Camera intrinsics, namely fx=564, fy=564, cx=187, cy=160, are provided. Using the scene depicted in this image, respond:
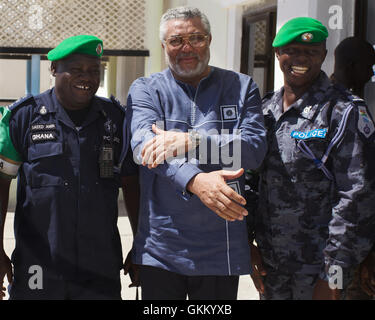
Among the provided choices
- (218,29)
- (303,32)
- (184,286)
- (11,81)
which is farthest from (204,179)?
(11,81)

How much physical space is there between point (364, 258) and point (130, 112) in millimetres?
1165

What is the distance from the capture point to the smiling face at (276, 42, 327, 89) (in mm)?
2516

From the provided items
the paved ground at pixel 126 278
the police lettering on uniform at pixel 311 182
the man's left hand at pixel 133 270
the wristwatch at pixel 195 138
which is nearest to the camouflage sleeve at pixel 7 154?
the man's left hand at pixel 133 270

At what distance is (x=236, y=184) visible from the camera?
233 centimetres

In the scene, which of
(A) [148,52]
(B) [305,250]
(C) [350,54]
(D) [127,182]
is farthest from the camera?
(A) [148,52]

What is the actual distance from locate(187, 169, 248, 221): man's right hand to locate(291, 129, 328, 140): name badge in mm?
548

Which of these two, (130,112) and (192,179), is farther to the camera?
(130,112)

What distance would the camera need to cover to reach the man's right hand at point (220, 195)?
1.95 metres

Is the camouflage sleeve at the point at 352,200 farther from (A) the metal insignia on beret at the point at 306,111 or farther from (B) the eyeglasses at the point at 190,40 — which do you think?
(B) the eyeglasses at the point at 190,40

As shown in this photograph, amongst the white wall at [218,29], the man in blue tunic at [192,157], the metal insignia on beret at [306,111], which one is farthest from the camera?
the white wall at [218,29]

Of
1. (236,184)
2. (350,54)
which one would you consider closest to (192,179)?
(236,184)

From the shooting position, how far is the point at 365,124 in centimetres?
235

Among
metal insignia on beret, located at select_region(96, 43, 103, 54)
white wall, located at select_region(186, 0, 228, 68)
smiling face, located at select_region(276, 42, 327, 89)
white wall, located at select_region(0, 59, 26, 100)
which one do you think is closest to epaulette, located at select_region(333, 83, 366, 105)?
smiling face, located at select_region(276, 42, 327, 89)

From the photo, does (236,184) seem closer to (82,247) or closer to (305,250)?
(305,250)
